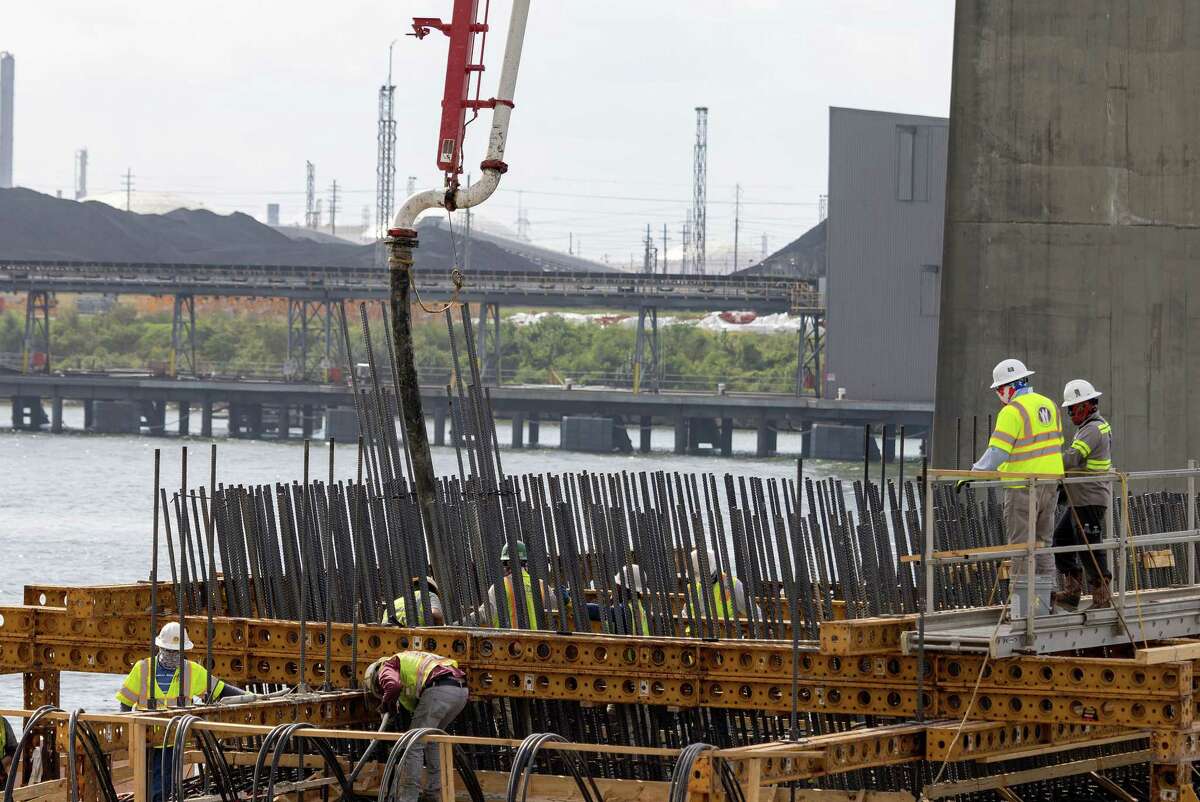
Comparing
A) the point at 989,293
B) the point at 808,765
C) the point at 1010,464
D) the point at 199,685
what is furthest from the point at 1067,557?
the point at 989,293

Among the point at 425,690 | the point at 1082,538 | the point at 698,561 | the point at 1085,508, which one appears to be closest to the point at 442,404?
the point at 698,561

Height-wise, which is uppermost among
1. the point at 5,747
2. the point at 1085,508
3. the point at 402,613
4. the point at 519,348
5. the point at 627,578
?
the point at 519,348

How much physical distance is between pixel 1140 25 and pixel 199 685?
1773 centimetres

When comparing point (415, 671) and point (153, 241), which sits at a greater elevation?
point (153, 241)

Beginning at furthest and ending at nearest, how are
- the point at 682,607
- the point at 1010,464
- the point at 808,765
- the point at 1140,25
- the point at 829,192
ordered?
the point at 829,192, the point at 1140,25, the point at 682,607, the point at 1010,464, the point at 808,765

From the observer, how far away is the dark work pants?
1524 cm

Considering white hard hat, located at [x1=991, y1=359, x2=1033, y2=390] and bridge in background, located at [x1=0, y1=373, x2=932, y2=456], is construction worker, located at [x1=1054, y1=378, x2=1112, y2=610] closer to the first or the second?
white hard hat, located at [x1=991, y1=359, x2=1033, y2=390]

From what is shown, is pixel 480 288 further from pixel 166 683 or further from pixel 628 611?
pixel 166 683

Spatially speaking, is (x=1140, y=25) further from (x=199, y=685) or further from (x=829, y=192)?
(x=829, y=192)

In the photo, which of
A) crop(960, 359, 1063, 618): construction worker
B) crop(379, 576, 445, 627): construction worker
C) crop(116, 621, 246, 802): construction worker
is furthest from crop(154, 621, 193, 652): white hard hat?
crop(960, 359, 1063, 618): construction worker

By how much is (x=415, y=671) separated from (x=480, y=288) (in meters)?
108

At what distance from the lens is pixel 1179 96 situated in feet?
92.7

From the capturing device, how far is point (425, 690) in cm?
1416

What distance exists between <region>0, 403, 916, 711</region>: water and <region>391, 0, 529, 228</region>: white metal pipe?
14.2m
